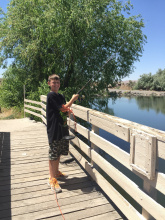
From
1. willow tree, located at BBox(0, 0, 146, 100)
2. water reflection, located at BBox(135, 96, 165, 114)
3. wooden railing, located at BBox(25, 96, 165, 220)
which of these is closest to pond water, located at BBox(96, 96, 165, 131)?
water reflection, located at BBox(135, 96, 165, 114)

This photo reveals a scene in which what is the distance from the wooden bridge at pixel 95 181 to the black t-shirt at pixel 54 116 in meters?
0.49

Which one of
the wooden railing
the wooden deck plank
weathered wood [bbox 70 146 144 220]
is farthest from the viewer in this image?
the wooden deck plank

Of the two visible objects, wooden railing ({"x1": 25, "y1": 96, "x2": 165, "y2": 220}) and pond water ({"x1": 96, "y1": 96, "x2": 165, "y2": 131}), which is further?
pond water ({"x1": 96, "y1": 96, "x2": 165, "y2": 131})

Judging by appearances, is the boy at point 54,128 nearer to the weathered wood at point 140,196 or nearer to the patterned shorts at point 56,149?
the patterned shorts at point 56,149

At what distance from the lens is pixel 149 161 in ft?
5.91

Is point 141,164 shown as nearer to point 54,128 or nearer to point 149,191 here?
point 149,191

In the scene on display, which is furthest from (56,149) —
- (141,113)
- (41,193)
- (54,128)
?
(141,113)

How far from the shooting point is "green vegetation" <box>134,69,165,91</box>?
57.0m

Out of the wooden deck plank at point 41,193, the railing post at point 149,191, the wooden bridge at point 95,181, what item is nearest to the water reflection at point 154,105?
the wooden deck plank at point 41,193

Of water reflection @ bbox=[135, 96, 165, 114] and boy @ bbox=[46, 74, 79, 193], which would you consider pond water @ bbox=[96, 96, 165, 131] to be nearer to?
water reflection @ bbox=[135, 96, 165, 114]

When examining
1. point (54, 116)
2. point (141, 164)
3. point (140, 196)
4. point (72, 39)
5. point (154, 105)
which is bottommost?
point (154, 105)

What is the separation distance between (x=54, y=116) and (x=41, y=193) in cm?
108

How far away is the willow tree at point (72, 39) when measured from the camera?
37.5 feet

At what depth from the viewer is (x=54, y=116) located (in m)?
2.98
